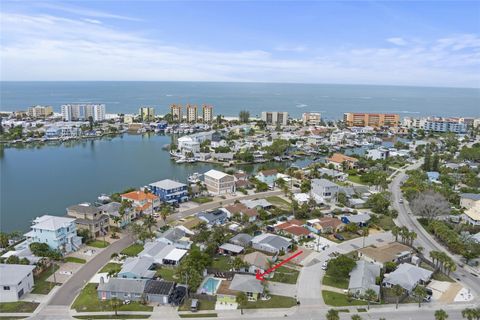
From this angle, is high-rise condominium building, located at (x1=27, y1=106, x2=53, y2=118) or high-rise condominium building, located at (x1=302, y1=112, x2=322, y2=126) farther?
high-rise condominium building, located at (x1=27, y1=106, x2=53, y2=118)

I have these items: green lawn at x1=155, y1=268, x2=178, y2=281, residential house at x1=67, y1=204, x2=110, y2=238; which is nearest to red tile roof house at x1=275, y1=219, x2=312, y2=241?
green lawn at x1=155, y1=268, x2=178, y2=281

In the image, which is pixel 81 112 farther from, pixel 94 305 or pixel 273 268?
pixel 273 268

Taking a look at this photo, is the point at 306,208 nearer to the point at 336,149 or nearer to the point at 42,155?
the point at 336,149

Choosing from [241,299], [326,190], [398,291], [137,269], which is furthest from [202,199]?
[398,291]

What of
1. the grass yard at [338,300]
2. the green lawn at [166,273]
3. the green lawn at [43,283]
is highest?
the grass yard at [338,300]

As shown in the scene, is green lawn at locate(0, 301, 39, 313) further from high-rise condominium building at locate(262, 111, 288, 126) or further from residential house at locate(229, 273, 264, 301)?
high-rise condominium building at locate(262, 111, 288, 126)

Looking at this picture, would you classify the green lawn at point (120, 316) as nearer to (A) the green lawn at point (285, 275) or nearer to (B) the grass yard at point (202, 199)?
(A) the green lawn at point (285, 275)

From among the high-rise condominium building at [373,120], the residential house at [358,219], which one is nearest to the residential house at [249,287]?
the residential house at [358,219]
